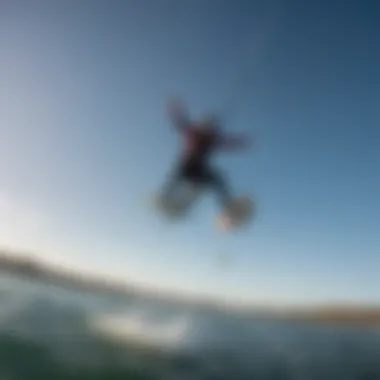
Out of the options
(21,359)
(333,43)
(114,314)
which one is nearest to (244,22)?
(333,43)

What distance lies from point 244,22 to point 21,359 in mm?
1808

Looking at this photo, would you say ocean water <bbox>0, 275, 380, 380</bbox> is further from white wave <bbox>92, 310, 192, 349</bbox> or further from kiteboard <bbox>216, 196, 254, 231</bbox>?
kiteboard <bbox>216, 196, 254, 231</bbox>

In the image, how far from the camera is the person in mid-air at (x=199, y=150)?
90.8 inches

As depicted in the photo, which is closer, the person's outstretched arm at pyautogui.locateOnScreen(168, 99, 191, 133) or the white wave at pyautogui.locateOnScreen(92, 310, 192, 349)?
the person's outstretched arm at pyautogui.locateOnScreen(168, 99, 191, 133)

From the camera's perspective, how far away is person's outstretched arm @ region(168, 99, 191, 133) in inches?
90.7

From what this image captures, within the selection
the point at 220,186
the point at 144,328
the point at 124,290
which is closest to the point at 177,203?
the point at 220,186

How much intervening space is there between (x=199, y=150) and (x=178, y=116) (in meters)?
0.18

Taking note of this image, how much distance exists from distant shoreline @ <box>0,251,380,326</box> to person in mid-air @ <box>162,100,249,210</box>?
0.46m

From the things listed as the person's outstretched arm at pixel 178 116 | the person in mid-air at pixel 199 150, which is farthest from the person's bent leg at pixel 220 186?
the person's outstretched arm at pixel 178 116

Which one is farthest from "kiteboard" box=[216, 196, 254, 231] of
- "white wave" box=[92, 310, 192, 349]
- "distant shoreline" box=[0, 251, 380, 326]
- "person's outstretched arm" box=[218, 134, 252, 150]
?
"white wave" box=[92, 310, 192, 349]

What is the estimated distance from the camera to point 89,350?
2414 millimetres

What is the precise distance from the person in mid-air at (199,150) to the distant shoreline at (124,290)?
46 cm

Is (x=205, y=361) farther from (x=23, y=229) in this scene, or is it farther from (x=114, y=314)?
(x=23, y=229)

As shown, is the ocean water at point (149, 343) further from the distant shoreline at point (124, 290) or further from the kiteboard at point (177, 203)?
the kiteboard at point (177, 203)
